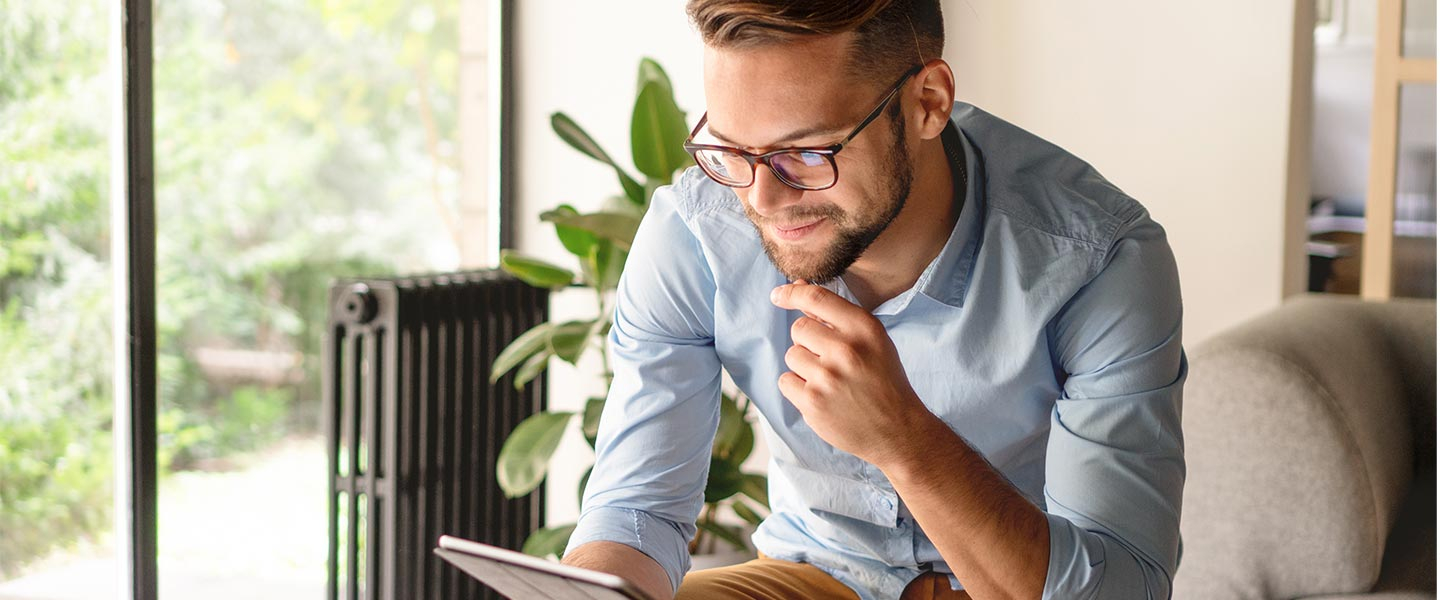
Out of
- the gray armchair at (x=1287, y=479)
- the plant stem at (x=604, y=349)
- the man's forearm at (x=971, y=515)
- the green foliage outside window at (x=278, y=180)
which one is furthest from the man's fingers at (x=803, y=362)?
the green foliage outside window at (x=278, y=180)

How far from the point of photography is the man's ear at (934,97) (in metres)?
1.22

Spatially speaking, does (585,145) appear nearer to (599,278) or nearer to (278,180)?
(599,278)

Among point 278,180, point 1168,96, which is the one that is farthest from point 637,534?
point 278,180

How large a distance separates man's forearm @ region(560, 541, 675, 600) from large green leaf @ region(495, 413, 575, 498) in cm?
94

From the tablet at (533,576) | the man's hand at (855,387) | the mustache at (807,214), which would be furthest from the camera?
the mustache at (807,214)

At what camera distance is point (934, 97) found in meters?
1.23

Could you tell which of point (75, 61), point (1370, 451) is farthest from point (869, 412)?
point (75, 61)

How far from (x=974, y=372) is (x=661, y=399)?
332mm

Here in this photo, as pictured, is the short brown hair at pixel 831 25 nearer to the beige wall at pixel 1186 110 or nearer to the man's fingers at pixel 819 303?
the man's fingers at pixel 819 303

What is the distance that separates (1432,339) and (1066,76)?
0.84 metres

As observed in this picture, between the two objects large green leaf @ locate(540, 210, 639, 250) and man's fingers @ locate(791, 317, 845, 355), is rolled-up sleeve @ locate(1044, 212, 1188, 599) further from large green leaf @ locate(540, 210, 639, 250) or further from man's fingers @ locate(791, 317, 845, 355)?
large green leaf @ locate(540, 210, 639, 250)

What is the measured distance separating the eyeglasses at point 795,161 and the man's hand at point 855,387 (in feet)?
0.40

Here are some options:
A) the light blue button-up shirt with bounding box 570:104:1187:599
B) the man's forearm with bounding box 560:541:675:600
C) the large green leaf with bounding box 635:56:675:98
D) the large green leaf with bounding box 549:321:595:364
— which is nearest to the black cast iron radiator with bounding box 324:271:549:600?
the large green leaf with bounding box 549:321:595:364

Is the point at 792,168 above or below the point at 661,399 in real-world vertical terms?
above
